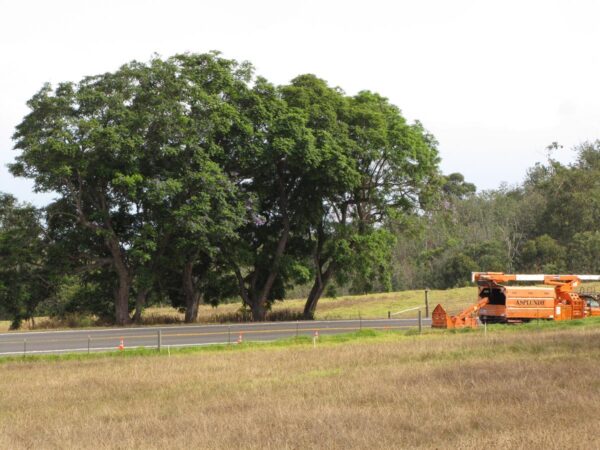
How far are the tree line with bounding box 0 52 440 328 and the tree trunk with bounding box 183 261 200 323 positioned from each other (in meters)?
0.07

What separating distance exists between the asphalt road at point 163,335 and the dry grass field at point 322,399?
5.99 metres

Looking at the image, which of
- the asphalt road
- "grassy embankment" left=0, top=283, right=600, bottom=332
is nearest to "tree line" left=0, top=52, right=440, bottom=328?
the asphalt road

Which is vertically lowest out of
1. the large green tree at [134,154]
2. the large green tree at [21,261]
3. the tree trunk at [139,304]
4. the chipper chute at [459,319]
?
the chipper chute at [459,319]


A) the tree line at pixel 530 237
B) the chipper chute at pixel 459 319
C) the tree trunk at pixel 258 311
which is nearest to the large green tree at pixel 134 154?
the tree trunk at pixel 258 311

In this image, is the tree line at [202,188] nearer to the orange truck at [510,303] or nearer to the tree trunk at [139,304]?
the tree trunk at [139,304]

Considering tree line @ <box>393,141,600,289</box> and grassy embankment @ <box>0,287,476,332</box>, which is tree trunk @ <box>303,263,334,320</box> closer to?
grassy embankment @ <box>0,287,476,332</box>

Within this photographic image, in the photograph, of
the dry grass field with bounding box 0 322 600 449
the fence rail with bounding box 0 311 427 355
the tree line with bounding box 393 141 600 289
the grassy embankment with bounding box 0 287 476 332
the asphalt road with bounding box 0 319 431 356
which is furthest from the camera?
the tree line with bounding box 393 141 600 289

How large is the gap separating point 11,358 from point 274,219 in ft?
79.5

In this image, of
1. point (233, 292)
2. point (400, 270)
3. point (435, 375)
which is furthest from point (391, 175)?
point (400, 270)

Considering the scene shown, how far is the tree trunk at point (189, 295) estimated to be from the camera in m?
46.8

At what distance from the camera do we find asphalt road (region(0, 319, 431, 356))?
3125cm

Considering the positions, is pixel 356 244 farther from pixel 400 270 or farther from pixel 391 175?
pixel 400 270

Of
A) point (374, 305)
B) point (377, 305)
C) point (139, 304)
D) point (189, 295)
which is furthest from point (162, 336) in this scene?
point (374, 305)

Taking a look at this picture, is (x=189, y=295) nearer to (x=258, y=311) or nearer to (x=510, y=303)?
(x=258, y=311)
